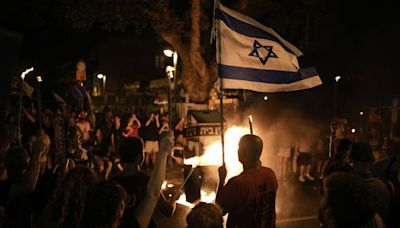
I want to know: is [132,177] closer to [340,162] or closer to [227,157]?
[340,162]

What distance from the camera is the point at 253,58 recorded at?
21.3ft

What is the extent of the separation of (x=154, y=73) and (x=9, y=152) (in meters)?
42.6

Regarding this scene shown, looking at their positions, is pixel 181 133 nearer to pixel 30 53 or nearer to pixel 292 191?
pixel 292 191

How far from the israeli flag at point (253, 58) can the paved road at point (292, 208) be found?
3.01 m

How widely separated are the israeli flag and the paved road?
3014mm

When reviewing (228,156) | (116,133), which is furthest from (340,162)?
(116,133)

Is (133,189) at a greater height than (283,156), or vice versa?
(133,189)

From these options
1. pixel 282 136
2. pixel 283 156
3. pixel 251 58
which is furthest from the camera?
pixel 282 136

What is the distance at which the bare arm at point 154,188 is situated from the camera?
10.9ft

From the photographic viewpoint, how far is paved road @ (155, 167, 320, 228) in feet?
30.7

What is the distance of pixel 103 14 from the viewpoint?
17.0 m

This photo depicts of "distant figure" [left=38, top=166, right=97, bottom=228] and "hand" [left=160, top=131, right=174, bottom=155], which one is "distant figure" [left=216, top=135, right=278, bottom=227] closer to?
"hand" [left=160, top=131, right=174, bottom=155]

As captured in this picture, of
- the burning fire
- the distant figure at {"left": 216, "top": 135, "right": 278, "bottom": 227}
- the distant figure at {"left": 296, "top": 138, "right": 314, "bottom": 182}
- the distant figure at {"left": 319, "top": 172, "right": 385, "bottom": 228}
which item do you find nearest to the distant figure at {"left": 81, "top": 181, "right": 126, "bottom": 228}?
the distant figure at {"left": 216, "top": 135, "right": 278, "bottom": 227}

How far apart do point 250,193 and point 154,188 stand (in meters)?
1.13
